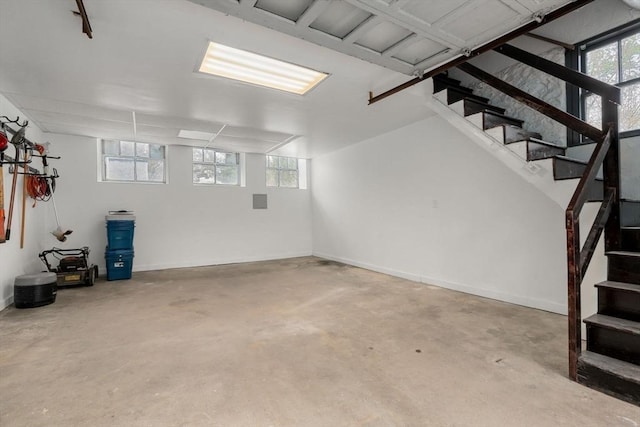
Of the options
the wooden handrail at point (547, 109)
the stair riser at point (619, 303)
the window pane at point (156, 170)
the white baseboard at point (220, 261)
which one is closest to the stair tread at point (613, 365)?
the stair riser at point (619, 303)

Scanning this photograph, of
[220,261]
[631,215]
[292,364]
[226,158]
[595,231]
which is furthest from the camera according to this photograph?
[226,158]

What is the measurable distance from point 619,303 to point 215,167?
23.8 feet

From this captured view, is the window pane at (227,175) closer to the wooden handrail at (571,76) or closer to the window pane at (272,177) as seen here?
the window pane at (272,177)

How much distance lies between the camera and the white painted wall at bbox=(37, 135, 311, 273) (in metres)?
5.78

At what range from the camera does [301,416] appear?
1731mm

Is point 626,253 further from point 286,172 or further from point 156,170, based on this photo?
point 156,170

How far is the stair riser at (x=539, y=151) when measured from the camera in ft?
9.67

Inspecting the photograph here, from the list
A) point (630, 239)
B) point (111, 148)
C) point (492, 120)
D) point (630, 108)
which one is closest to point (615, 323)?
point (630, 239)

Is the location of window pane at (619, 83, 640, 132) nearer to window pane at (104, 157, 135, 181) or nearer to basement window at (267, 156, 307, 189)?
basement window at (267, 156, 307, 189)

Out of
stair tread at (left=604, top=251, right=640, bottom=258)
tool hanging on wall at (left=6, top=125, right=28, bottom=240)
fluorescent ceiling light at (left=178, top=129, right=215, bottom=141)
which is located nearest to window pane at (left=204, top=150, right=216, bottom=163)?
fluorescent ceiling light at (left=178, top=129, right=215, bottom=141)

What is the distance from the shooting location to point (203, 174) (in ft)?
23.3

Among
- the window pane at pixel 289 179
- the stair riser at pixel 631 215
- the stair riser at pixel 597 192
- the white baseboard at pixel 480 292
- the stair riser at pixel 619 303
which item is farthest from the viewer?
the window pane at pixel 289 179

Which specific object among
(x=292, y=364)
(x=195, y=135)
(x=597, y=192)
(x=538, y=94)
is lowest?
(x=292, y=364)

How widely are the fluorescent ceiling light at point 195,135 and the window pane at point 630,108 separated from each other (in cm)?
603
